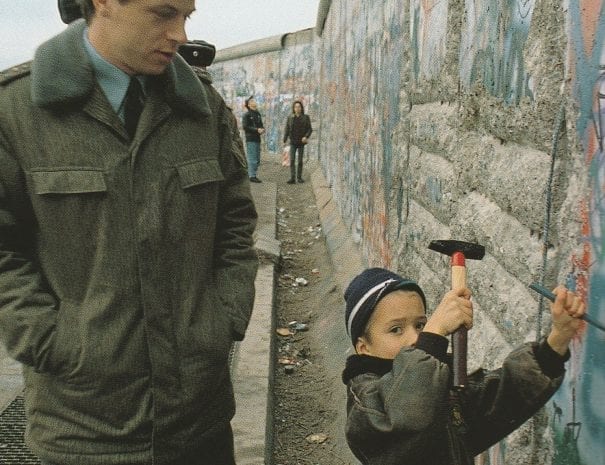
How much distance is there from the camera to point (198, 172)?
2.01 meters

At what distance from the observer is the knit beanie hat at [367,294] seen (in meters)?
2.17

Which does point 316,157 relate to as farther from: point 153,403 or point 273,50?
point 153,403

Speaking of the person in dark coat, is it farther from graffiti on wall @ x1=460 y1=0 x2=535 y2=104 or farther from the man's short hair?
graffiti on wall @ x1=460 y1=0 x2=535 y2=104

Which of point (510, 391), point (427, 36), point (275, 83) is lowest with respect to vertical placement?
point (510, 391)

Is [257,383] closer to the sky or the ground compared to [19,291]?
closer to the ground

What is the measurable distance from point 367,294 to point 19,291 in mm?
938

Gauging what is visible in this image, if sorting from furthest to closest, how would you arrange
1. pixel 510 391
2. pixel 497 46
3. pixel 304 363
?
pixel 304 363 → pixel 497 46 → pixel 510 391

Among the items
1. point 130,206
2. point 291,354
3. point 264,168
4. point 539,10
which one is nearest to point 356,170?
point 291,354

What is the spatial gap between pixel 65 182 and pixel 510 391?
1242 mm

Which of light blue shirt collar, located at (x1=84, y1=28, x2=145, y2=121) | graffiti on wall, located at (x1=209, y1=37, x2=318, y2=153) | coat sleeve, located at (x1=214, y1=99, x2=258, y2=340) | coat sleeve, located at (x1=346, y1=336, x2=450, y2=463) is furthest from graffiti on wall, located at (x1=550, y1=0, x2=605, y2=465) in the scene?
graffiti on wall, located at (x1=209, y1=37, x2=318, y2=153)

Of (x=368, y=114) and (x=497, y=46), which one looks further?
(x=368, y=114)

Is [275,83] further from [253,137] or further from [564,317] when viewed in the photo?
[564,317]

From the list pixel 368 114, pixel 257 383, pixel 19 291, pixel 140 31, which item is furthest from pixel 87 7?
pixel 368 114

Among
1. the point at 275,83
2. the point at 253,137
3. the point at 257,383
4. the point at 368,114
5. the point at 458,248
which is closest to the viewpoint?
the point at 458,248
